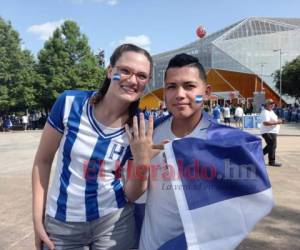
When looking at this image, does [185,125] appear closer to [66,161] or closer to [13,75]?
[66,161]

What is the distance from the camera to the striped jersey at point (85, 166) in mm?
2309

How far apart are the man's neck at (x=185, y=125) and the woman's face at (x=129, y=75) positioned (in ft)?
0.91

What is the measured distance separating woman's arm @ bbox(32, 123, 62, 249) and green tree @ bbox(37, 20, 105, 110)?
126 feet

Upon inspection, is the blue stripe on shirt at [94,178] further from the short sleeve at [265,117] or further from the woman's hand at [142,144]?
the short sleeve at [265,117]

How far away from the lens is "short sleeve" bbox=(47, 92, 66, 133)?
7.77 ft

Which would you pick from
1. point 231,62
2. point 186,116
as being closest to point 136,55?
point 186,116

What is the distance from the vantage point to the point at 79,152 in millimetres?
2311

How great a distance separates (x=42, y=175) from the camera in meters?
2.39

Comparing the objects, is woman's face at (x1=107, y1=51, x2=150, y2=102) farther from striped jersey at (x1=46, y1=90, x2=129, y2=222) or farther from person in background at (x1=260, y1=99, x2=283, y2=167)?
person in background at (x1=260, y1=99, x2=283, y2=167)

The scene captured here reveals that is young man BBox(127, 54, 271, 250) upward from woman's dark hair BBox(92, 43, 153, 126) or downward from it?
downward

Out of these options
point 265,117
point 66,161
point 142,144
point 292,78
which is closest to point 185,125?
point 142,144

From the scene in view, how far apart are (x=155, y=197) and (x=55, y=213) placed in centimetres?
55

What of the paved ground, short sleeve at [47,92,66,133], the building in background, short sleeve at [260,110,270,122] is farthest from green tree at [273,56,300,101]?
short sleeve at [47,92,66,133]

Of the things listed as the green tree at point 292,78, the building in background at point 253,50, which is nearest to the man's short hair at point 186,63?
the green tree at point 292,78
